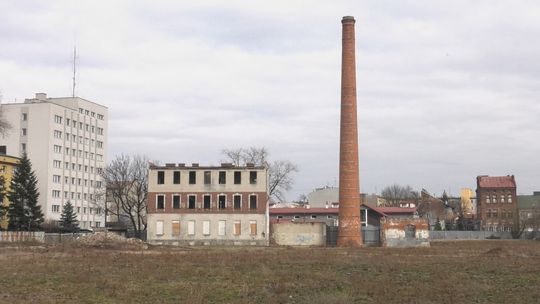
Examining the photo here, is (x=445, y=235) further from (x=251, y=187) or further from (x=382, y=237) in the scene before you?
(x=251, y=187)

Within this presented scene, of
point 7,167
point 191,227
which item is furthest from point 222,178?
point 7,167

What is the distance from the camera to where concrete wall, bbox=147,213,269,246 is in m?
72.8

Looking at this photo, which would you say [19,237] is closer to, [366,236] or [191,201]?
[191,201]

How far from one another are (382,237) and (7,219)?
4711 centimetres

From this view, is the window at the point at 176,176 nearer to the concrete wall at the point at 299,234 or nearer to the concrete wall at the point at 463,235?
the concrete wall at the point at 299,234

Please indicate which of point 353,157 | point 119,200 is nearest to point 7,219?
point 119,200

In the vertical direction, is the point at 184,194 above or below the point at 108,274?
above

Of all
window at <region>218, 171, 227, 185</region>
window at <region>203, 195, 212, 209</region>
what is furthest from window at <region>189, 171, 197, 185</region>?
window at <region>218, 171, 227, 185</region>

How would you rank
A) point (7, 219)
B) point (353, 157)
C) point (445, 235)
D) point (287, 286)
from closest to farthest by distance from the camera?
1. point (287, 286)
2. point (353, 157)
3. point (7, 219)
4. point (445, 235)

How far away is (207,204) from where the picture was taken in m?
74.3

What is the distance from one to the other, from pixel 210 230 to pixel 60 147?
43199mm

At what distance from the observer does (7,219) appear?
82.6 m

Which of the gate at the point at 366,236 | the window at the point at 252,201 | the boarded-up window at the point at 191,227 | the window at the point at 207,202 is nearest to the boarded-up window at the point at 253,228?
Result: the window at the point at 252,201

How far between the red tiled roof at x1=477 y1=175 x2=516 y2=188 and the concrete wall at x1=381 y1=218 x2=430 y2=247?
5963 cm
